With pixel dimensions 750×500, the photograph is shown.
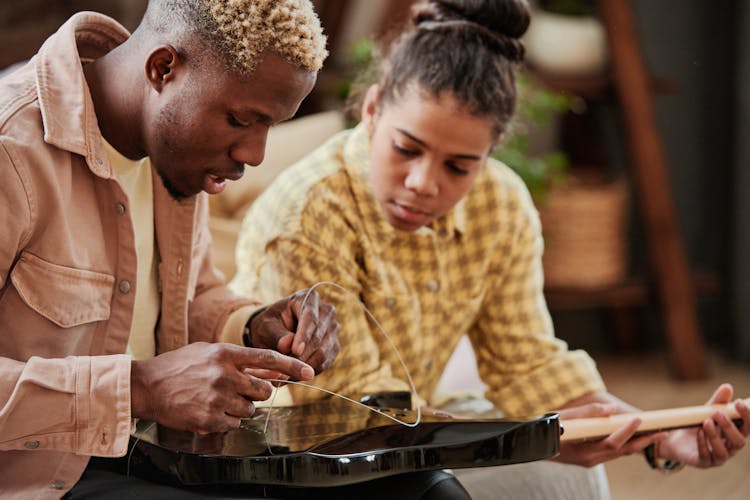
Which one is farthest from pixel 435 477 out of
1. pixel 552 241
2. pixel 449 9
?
pixel 552 241

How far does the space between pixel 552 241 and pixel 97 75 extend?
1987 mm

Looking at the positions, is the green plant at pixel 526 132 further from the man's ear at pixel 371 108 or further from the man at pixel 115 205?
the man at pixel 115 205

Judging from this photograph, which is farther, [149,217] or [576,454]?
[576,454]

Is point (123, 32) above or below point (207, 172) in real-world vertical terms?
above

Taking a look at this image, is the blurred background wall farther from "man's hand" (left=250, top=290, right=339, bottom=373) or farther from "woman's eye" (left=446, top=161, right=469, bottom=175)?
"man's hand" (left=250, top=290, right=339, bottom=373)

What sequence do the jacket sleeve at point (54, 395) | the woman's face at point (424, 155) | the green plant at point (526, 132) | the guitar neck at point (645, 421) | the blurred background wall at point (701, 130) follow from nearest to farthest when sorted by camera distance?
the jacket sleeve at point (54, 395), the guitar neck at point (645, 421), the woman's face at point (424, 155), the green plant at point (526, 132), the blurred background wall at point (701, 130)

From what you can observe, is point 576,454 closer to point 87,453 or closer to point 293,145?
point 87,453

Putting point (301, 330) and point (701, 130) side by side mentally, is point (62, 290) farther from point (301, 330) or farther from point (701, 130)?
point (701, 130)

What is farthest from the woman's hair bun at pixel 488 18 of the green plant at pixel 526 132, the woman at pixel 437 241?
the green plant at pixel 526 132

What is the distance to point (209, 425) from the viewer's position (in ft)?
3.50

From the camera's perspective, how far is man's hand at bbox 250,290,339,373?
48.6 inches

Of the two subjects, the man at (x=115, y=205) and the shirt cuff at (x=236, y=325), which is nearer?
the man at (x=115, y=205)

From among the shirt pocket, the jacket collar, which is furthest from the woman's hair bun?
the shirt pocket

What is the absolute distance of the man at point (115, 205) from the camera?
3.50ft
